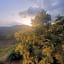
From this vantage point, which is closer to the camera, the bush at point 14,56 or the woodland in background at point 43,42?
the woodland in background at point 43,42

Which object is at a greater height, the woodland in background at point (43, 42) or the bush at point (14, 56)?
the woodland in background at point (43, 42)

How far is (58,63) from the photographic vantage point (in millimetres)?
12594

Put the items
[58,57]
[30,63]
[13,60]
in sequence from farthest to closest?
[13,60] < [30,63] < [58,57]

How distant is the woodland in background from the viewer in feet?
40.1

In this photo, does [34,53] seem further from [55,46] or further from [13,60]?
[13,60]

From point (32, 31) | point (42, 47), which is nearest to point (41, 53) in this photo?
point (42, 47)

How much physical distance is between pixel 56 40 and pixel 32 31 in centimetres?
125

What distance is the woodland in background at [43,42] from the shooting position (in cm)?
1221

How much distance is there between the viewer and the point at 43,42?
41.3 ft

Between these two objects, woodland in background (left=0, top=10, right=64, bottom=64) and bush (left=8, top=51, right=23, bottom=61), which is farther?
bush (left=8, top=51, right=23, bottom=61)

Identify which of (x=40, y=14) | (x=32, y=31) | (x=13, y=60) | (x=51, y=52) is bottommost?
(x=13, y=60)

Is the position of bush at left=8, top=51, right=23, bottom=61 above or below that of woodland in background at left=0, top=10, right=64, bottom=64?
below

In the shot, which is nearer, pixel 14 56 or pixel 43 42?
pixel 43 42

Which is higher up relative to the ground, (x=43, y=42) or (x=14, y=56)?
(x=43, y=42)
